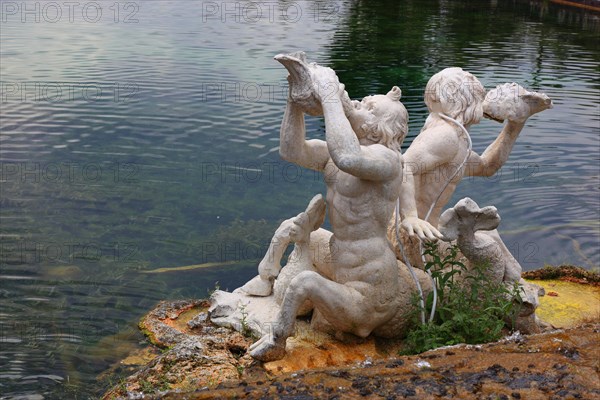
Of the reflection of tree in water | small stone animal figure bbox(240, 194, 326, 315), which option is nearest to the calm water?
the reflection of tree in water

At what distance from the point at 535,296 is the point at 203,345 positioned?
272cm

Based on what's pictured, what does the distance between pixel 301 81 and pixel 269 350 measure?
196 cm

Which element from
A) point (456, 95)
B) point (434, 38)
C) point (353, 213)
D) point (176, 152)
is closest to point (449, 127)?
point (456, 95)

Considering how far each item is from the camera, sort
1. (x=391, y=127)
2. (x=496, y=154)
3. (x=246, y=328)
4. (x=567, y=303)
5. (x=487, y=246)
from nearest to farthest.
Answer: (x=391, y=127), (x=487, y=246), (x=246, y=328), (x=496, y=154), (x=567, y=303)

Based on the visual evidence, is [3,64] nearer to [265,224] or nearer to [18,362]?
[265,224]

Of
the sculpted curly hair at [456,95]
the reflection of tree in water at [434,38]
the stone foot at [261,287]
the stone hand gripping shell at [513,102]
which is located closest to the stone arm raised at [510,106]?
the stone hand gripping shell at [513,102]

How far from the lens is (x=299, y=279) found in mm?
5809

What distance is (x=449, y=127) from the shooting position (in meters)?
6.45

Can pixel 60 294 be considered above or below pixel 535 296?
below

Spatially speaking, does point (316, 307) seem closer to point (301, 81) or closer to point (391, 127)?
point (391, 127)

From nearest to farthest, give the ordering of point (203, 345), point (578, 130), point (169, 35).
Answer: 1. point (203, 345)
2. point (578, 130)
3. point (169, 35)

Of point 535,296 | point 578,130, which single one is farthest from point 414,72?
point 535,296

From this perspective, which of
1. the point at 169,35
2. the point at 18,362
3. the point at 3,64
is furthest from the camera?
the point at 169,35

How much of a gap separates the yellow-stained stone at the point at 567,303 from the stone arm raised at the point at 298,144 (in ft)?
9.43
